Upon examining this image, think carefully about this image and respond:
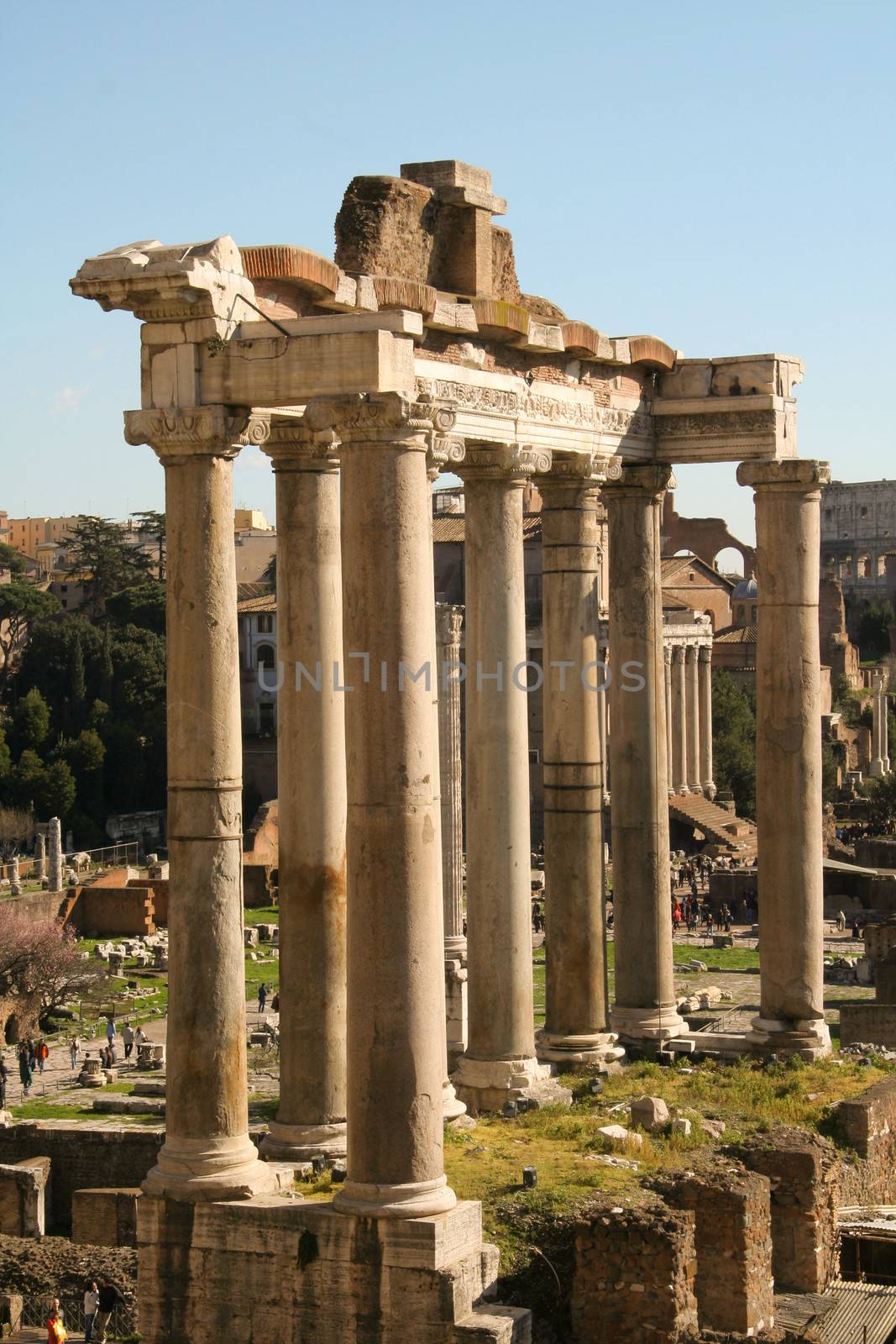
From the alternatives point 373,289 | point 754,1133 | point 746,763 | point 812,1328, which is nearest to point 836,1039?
point 754,1133

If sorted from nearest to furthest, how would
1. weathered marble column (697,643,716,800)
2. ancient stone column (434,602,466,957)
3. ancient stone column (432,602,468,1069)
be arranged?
ancient stone column (432,602,468,1069)
ancient stone column (434,602,466,957)
weathered marble column (697,643,716,800)

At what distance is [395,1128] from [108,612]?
241 ft

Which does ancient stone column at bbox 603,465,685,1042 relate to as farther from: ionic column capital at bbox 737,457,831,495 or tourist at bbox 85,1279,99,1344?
tourist at bbox 85,1279,99,1344

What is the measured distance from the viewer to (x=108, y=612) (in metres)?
86.4

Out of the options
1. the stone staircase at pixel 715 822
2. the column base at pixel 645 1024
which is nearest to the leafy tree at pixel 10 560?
the stone staircase at pixel 715 822

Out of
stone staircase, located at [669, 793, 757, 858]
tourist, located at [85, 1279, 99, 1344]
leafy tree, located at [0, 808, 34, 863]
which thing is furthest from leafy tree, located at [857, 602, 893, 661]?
tourist, located at [85, 1279, 99, 1344]

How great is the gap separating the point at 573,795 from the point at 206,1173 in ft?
22.1

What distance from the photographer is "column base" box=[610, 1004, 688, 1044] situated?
70.2 feet

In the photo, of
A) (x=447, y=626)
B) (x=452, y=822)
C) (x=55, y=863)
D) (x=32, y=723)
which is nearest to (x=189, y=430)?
(x=452, y=822)

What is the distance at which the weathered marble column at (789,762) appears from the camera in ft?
68.0

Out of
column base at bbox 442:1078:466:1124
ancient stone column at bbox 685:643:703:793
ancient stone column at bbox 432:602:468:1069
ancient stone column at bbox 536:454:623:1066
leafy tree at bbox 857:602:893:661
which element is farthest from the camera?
leafy tree at bbox 857:602:893:661

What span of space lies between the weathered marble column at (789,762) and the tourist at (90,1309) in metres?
6.39

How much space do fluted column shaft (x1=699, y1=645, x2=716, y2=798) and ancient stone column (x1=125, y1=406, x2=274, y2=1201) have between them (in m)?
57.5

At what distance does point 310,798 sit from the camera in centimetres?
1677
